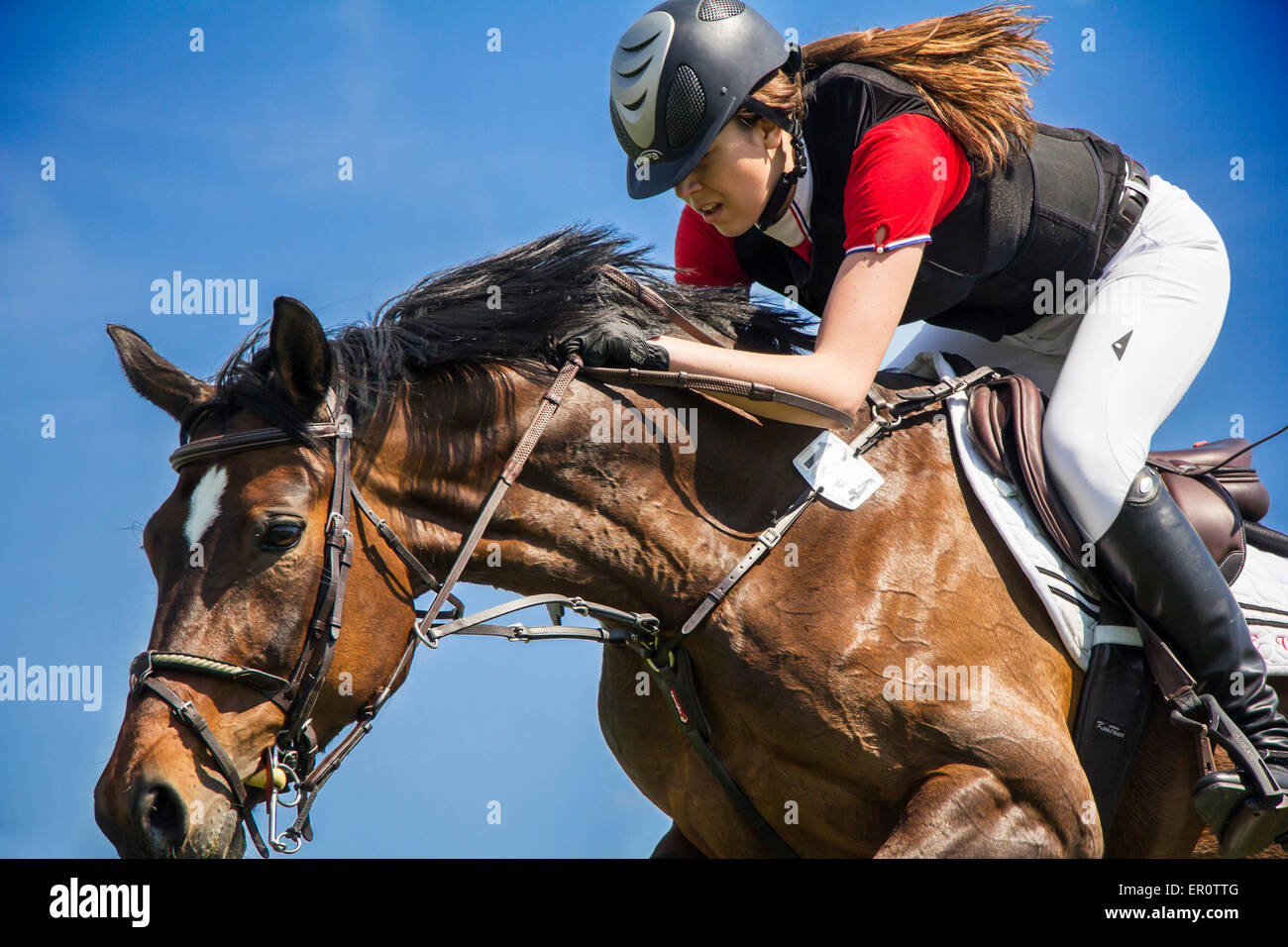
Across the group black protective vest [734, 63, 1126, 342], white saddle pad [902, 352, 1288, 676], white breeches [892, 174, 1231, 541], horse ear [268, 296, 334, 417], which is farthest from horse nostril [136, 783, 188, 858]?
white breeches [892, 174, 1231, 541]

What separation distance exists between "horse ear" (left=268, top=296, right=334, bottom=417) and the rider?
83 centimetres

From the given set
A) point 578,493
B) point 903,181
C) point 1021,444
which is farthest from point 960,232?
point 578,493

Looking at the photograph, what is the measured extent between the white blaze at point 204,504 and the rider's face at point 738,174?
182 cm

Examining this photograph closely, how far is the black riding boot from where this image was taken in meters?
3.94

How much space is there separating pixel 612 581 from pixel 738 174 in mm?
1444

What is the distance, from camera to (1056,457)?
4.02 metres

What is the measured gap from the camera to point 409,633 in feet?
12.3

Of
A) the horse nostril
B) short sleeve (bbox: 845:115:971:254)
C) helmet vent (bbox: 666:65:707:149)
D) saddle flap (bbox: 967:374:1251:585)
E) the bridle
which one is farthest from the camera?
saddle flap (bbox: 967:374:1251:585)

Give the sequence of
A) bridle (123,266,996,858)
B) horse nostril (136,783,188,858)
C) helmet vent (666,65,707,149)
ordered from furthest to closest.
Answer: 1. helmet vent (666,65,707,149)
2. bridle (123,266,996,858)
3. horse nostril (136,783,188,858)

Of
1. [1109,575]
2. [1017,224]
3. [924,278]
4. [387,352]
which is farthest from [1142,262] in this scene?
[387,352]

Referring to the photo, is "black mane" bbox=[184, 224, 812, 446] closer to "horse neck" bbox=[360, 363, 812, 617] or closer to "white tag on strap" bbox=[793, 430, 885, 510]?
"horse neck" bbox=[360, 363, 812, 617]

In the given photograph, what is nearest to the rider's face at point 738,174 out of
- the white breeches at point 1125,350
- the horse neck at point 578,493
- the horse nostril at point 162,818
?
the horse neck at point 578,493

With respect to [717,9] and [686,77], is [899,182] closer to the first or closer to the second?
[686,77]

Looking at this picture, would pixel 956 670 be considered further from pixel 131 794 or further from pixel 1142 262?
pixel 131 794
